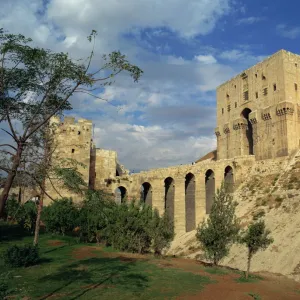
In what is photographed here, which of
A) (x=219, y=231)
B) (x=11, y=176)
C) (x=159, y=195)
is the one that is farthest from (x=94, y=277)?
(x=159, y=195)

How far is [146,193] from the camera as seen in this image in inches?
1689

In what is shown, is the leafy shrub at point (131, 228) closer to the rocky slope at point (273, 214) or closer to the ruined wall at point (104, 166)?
the rocky slope at point (273, 214)

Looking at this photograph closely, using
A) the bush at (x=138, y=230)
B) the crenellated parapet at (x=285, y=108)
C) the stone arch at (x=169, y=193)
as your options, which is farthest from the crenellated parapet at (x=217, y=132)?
the bush at (x=138, y=230)

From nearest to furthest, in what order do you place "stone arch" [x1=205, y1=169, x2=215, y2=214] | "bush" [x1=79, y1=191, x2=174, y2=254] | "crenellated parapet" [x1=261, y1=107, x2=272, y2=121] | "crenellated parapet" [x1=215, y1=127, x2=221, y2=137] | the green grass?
the green grass, "bush" [x1=79, y1=191, x2=174, y2=254], "stone arch" [x1=205, y1=169, x2=215, y2=214], "crenellated parapet" [x1=261, y1=107, x2=272, y2=121], "crenellated parapet" [x1=215, y1=127, x2=221, y2=137]

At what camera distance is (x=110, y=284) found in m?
14.1

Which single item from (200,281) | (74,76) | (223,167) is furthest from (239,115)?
(74,76)

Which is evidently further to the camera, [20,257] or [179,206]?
[179,206]

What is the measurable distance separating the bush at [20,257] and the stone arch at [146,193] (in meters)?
24.6

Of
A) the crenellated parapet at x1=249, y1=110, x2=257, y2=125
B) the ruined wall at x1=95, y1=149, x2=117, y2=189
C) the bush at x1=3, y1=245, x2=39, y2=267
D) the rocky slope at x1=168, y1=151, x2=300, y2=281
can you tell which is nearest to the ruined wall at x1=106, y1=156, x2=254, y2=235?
the ruined wall at x1=95, y1=149, x2=117, y2=189

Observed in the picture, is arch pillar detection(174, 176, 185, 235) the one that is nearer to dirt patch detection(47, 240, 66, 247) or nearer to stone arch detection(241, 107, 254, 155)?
stone arch detection(241, 107, 254, 155)

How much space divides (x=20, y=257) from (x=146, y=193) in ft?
87.4

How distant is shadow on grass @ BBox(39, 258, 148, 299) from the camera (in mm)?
13195

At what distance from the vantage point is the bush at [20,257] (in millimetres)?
16922

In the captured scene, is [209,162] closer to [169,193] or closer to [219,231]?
[169,193]
